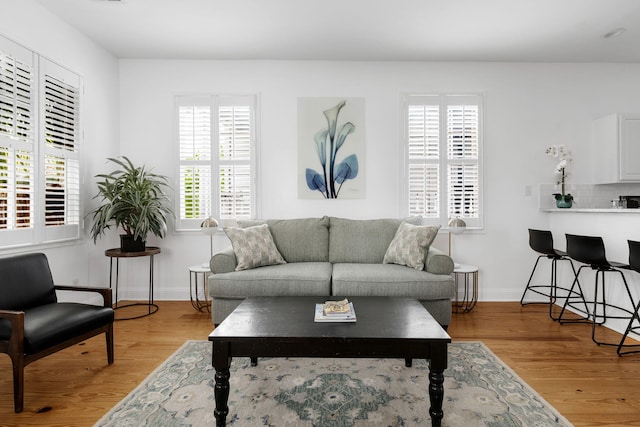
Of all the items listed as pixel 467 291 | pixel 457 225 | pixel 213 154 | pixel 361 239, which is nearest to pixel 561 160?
pixel 457 225

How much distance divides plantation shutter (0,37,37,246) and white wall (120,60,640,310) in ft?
4.24

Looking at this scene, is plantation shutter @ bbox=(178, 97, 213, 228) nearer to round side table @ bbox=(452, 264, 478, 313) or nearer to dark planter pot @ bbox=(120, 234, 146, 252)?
dark planter pot @ bbox=(120, 234, 146, 252)

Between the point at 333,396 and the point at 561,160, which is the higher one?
the point at 561,160

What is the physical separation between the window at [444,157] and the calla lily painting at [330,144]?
0.59 m

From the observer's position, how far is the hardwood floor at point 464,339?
6.41ft

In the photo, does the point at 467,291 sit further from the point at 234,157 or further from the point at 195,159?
the point at 195,159

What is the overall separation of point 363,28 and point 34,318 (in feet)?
11.4

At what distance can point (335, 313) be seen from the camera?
2.08 meters

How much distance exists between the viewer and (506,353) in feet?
8.98

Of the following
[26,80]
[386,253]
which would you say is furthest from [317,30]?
[26,80]

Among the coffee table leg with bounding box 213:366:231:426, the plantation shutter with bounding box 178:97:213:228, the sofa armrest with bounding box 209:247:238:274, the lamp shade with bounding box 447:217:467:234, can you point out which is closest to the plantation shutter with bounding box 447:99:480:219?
the lamp shade with bounding box 447:217:467:234

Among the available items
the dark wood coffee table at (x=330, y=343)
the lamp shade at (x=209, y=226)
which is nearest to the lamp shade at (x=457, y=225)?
the dark wood coffee table at (x=330, y=343)

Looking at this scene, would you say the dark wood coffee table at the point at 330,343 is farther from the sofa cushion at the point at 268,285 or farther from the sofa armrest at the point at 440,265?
the sofa armrest at the point at 440,265

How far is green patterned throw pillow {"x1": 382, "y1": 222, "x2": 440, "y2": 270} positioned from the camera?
11.1 feet
